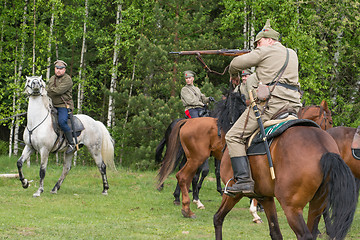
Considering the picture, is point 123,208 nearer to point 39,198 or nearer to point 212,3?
point 39,198

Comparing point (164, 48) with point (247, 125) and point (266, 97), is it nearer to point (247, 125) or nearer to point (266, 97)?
point (247, 125)

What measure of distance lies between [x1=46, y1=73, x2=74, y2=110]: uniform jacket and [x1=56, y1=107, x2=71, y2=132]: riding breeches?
13 cm

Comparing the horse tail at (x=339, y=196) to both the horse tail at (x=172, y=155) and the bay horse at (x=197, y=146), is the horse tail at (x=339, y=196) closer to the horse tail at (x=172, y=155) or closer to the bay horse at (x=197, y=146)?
the bay horse at (x=197, y=146)

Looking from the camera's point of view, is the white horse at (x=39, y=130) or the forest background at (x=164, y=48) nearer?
the white horse at (x=39, y=130)

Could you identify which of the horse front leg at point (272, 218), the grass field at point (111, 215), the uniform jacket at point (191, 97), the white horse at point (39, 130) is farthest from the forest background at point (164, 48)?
the horse front leg at point (272, 218)

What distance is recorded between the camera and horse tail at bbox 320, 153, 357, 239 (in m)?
5.10

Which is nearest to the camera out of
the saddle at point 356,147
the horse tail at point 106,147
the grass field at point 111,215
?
the grass field at point 111,215

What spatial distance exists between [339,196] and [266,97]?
150cm

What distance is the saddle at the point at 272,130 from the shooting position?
5727 millimetres

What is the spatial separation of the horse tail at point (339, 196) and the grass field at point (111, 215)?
3.14 meters

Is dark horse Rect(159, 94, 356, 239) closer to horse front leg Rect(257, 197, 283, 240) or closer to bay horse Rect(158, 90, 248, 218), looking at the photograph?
horse front leg Rect(257, 197, 283, 240)

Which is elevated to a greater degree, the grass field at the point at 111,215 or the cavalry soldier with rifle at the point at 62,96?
the cavalry soldier with rifle at the point at 62,96

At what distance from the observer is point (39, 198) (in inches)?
446

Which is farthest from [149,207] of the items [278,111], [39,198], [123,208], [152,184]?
[278,111]
